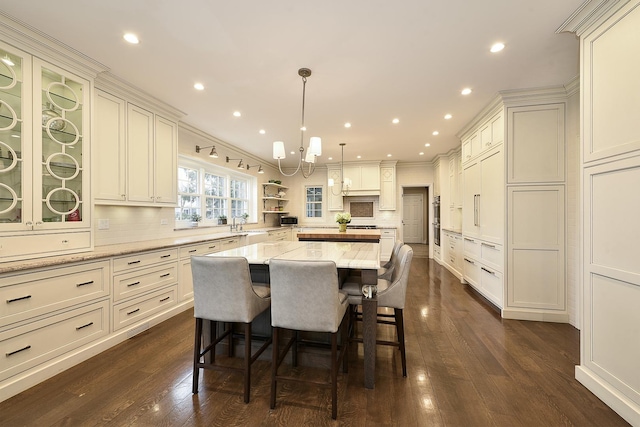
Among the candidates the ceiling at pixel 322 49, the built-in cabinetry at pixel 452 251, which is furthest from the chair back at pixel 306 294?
the built-in cabinetry at pixel 452 251

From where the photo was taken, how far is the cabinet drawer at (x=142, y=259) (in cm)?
260

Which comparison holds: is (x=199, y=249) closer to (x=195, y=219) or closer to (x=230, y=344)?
(x=195, y=219)

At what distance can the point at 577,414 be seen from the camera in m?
1.66

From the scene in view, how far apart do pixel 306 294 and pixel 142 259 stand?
85.0 inches

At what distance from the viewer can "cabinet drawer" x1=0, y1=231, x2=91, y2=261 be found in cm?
196

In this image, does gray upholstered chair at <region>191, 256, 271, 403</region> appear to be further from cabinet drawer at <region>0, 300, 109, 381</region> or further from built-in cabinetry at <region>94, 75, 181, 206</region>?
built-in cabinetry at <region>94, 75, 181, 206</region>

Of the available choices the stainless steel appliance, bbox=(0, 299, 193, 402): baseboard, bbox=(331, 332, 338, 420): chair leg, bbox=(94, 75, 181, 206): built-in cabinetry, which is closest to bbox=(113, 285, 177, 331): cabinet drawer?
bbox=(0, 299, 193, 402): baseboard

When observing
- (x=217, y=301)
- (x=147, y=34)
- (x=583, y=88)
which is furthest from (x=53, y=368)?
(x=583, y=88)

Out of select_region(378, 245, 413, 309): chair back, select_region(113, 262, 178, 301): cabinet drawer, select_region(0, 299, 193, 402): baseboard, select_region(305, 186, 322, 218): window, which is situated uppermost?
select_region(305, 186, 322, 218): window

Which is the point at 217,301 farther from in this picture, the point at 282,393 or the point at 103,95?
the point at 103,95

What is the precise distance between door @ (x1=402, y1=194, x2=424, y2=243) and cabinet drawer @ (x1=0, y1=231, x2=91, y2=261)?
366 inches

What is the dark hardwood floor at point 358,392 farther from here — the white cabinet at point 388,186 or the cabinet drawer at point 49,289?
the white cabinet at point 388,186

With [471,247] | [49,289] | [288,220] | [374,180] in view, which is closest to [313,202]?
[288,220]

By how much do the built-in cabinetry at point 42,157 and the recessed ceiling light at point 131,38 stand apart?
69 cm
